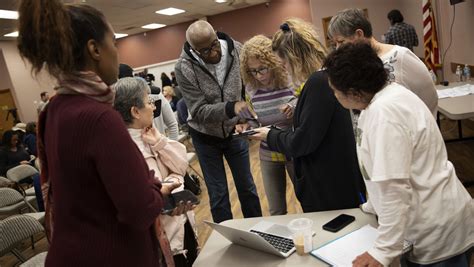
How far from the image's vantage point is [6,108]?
1008 centimetres

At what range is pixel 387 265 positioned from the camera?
3.51ft

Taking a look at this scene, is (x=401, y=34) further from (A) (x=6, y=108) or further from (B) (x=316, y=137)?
(A) (x=6, y=108)

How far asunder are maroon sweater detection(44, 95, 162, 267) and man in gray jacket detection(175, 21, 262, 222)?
4.31ft

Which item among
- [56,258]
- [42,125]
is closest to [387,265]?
[56,258]

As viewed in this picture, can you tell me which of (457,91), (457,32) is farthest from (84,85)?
(457,32)

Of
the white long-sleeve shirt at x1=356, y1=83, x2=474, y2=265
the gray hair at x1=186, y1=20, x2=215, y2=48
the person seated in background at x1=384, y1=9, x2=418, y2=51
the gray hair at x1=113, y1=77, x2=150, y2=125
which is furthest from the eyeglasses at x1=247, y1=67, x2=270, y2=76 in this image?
the person seated in background at x1=384, y1=9, x2=418, y2=51

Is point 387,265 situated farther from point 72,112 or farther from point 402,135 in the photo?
point 72,112

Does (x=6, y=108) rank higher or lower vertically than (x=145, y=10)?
lower

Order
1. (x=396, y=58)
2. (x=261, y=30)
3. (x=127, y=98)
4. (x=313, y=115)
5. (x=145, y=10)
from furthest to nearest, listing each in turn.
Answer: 1. (x=261, y=30)
2. (x=145, y=10)
3. (x=396, y=58)
4. (x=127, y=98)
5. (x=313, y=115)

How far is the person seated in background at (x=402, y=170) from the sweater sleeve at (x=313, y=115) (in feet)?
0.91

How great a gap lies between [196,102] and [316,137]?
1028 mm

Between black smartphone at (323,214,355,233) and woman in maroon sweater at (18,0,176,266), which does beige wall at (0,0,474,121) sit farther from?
woman in maroon sweater at (18,0,176,266)

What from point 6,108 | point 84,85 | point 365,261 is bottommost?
point 6,108

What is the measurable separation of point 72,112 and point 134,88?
2.73ft
